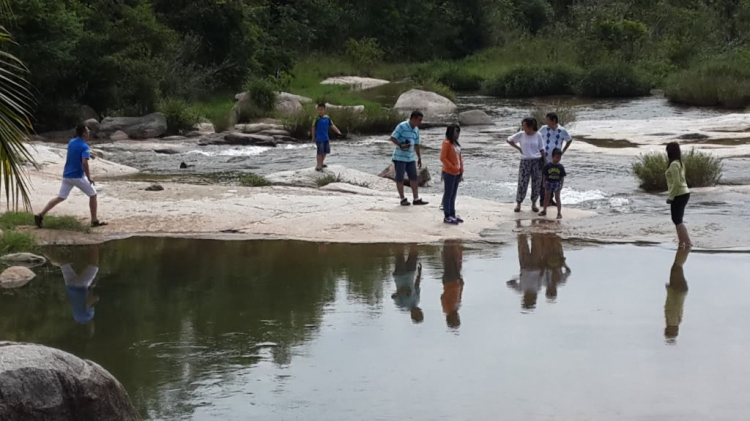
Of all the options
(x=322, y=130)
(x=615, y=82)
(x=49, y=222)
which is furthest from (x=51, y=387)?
(x=615, y=82)

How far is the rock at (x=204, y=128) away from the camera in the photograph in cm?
2989

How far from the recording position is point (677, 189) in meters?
12.5

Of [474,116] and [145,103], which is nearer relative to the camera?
[145,103]

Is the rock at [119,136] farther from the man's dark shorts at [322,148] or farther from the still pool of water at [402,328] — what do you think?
the still pool of water at [402,328]

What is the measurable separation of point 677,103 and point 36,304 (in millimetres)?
32694

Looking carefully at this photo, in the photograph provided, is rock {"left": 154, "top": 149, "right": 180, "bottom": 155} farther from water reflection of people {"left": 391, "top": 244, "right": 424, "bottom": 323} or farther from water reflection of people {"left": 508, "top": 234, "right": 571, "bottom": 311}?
water reflection of people {"left": 508, "top": 234, "right": 571, "bottom": 311}

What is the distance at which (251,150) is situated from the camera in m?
26.2

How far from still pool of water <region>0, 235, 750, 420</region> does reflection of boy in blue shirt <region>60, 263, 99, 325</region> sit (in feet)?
0.11

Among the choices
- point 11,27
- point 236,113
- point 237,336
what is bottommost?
point 237,336

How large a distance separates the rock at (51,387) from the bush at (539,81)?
132 feet

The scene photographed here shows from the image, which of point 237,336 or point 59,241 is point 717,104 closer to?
point 59,241

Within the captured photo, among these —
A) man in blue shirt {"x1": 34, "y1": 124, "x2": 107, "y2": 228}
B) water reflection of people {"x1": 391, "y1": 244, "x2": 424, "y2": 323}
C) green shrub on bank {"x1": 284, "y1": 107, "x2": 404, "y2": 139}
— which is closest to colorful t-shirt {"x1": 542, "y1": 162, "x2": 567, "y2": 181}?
water reflection of people {"x1": 391, "y1": 244, "x2": 424, "y2": 323}

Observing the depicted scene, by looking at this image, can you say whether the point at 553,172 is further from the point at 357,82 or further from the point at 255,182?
the point at 357,82

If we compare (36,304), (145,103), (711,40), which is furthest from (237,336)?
(711,40)
